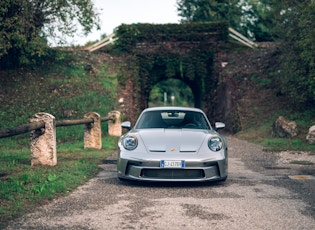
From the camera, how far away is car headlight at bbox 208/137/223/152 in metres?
7.15

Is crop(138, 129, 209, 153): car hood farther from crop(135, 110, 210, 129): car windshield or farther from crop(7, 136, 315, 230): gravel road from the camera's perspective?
crop(7, 136, 315, 230): gravel road

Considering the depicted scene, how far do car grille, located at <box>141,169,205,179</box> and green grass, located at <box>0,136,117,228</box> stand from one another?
4.12 feet

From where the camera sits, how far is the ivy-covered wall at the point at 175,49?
91.1 ft

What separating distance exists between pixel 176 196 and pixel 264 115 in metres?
16.7

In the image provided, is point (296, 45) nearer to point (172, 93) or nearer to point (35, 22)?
point (35, 22)

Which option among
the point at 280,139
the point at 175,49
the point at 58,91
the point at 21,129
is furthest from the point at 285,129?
the point at 175,49

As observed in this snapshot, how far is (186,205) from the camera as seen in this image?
18.1 ft

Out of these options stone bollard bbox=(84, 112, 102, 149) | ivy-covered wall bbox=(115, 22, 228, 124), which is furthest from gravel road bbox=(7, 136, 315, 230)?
ivy-covered wall bbox=(115, 22, 228, 124)

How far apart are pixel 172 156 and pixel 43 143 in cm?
335

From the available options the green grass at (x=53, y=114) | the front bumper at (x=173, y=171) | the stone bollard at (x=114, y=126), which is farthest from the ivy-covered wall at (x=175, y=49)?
the front bumper at (x=173, y=171)

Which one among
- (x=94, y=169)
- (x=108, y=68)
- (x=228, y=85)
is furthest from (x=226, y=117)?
(x=94, y=169)

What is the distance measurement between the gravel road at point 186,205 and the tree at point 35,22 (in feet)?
44.2

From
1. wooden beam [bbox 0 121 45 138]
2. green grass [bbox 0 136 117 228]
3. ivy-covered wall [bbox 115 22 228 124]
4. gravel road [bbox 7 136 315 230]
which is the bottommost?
gravel road [bbox 7 136 315 230]

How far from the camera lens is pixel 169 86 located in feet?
202
